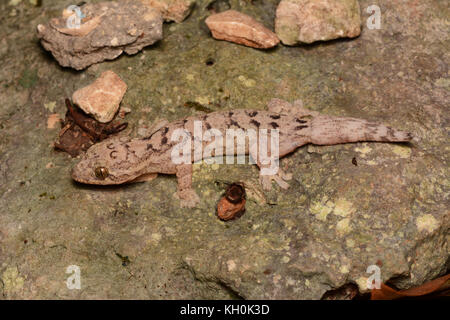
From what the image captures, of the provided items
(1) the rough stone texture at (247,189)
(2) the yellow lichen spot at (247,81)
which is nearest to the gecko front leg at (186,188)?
(1) the rough stone texture at (247,189)

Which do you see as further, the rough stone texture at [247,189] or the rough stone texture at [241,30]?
the rough stone texture at [241,30]

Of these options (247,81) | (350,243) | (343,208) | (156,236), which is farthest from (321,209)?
(247,81)

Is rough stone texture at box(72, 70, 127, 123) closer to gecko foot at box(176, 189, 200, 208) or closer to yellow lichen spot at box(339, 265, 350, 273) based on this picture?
gecko foot at box(176, 189, 200, 208)

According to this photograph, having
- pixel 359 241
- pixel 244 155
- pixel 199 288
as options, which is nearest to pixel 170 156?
pixel 244 155

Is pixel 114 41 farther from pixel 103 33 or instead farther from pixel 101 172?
pixel 101 172

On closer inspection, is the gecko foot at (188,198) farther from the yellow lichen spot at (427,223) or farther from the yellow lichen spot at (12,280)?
the yellow lichen spot at (427,223)

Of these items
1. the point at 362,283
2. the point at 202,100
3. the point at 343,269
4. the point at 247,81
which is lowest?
the point at 362,283

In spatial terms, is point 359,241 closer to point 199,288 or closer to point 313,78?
point 199,288
